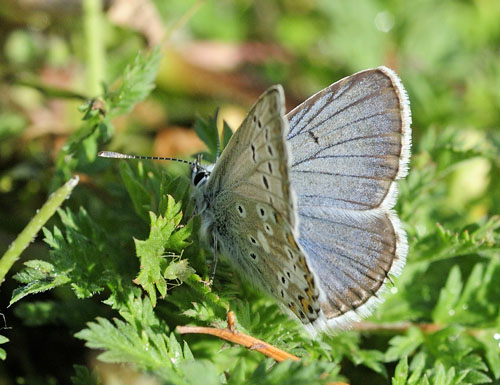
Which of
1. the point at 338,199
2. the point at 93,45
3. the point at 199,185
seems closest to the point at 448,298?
the point at 338,199

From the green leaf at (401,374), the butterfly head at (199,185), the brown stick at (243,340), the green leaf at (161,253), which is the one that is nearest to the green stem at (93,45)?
the butterfly head at (199,185)

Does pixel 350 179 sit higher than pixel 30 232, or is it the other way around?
pixel 30 232

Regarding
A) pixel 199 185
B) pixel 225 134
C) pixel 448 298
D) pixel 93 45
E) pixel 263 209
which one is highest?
pixel 93 45

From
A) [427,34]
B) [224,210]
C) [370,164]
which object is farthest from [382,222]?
[427,34]

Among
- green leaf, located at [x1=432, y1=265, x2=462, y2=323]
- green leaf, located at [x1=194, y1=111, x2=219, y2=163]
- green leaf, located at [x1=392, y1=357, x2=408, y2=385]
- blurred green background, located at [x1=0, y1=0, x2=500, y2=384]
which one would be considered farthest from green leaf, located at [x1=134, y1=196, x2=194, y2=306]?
green leaf, located at [x1=432, y1=265, x2=462, y2=323]

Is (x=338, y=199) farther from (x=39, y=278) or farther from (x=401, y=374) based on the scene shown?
(x=39, y=278)

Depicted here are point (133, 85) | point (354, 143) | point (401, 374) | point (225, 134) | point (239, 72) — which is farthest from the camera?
point (239, 72)

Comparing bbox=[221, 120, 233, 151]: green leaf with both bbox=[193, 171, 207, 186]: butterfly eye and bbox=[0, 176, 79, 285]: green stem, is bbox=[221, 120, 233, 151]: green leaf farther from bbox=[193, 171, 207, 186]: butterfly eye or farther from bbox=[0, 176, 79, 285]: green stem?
bbox=[0, 176, 79, 285]: green stem
